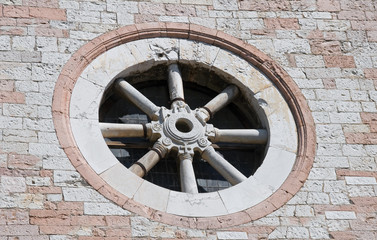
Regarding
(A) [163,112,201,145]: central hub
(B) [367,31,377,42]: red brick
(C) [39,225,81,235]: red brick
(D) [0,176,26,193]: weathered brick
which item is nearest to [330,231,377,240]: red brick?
(A) [163,112,201,145]: central hub

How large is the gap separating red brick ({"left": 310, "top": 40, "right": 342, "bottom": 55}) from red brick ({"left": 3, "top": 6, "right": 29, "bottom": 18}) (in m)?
3.23

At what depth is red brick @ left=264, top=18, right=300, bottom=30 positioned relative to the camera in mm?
12758

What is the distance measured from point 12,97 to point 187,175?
193 centimetres

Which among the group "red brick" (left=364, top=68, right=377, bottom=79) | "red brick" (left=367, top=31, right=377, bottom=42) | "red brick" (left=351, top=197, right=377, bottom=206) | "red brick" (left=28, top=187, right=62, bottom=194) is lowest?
"red brick" (left=351, top=197, right=377, bottom=206)

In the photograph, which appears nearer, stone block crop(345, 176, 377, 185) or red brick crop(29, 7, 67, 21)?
stone block crop(345, 176, 377, 185)

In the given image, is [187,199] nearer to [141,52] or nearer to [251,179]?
[251,179]

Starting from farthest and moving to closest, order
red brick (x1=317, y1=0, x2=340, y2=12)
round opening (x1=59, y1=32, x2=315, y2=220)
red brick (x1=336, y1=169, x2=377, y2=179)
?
1. red brick (x1=317, y1=0, x2=340, y2=12)
2. red brick (x1=336, y1=169, x2=377, y2=179)
3. round opening (x1=59, y1=32, x2=315, y2=220)

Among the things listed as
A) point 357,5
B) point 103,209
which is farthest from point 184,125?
point 357,5

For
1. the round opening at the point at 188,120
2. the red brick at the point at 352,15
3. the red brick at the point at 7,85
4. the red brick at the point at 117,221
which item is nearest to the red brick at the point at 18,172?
the red brick at the point at 117,221

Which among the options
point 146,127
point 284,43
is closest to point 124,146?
point 146,127

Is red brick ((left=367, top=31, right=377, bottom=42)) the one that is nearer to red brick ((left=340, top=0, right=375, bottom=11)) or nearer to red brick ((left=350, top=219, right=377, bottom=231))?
red brick ((left=340, top=0, right=375, bottom=11))

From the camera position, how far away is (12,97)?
1122 cm

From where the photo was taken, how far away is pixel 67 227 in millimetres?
10227

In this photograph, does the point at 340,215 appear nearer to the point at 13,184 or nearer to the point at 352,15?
the point at 352,15
